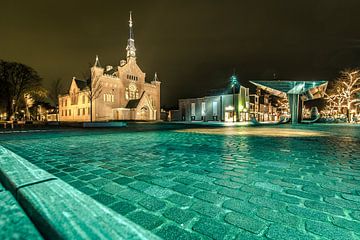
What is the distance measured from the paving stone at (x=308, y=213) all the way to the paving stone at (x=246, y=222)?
49 cm

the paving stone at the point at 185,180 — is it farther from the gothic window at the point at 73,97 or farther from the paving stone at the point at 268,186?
the gothic window at the point at 73,97

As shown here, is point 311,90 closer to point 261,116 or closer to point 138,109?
point 138,109

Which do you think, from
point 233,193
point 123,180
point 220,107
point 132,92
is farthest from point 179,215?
point 220,107

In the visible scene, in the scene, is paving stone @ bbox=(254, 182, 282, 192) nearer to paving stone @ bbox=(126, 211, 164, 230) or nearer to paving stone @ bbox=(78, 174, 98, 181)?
paving stone @ bbox=(126, 211, 164, 230)

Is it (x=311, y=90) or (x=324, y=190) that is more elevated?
(x=311, y=90)

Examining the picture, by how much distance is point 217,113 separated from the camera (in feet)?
173

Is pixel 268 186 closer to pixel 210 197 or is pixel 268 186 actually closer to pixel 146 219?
pixel 210 197

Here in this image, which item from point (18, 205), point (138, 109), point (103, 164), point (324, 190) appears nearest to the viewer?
point (18, 205)

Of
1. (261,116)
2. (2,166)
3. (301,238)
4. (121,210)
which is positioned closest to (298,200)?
(301,238)

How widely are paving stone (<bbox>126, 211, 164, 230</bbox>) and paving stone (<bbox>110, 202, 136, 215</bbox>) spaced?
94 mm

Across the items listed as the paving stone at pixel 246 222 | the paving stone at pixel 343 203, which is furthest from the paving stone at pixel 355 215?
the paving stone at pixel 246 222

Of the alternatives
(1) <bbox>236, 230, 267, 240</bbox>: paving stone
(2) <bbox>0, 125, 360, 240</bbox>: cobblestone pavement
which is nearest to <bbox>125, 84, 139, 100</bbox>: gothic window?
(2) <bbox>0, 125, 360, 240</bbox>: cobblestone pavement

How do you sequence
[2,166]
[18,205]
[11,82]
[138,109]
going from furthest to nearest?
[138,109]
[11,82]
[2,166]
[18,205]

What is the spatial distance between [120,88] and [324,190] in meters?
49.4
